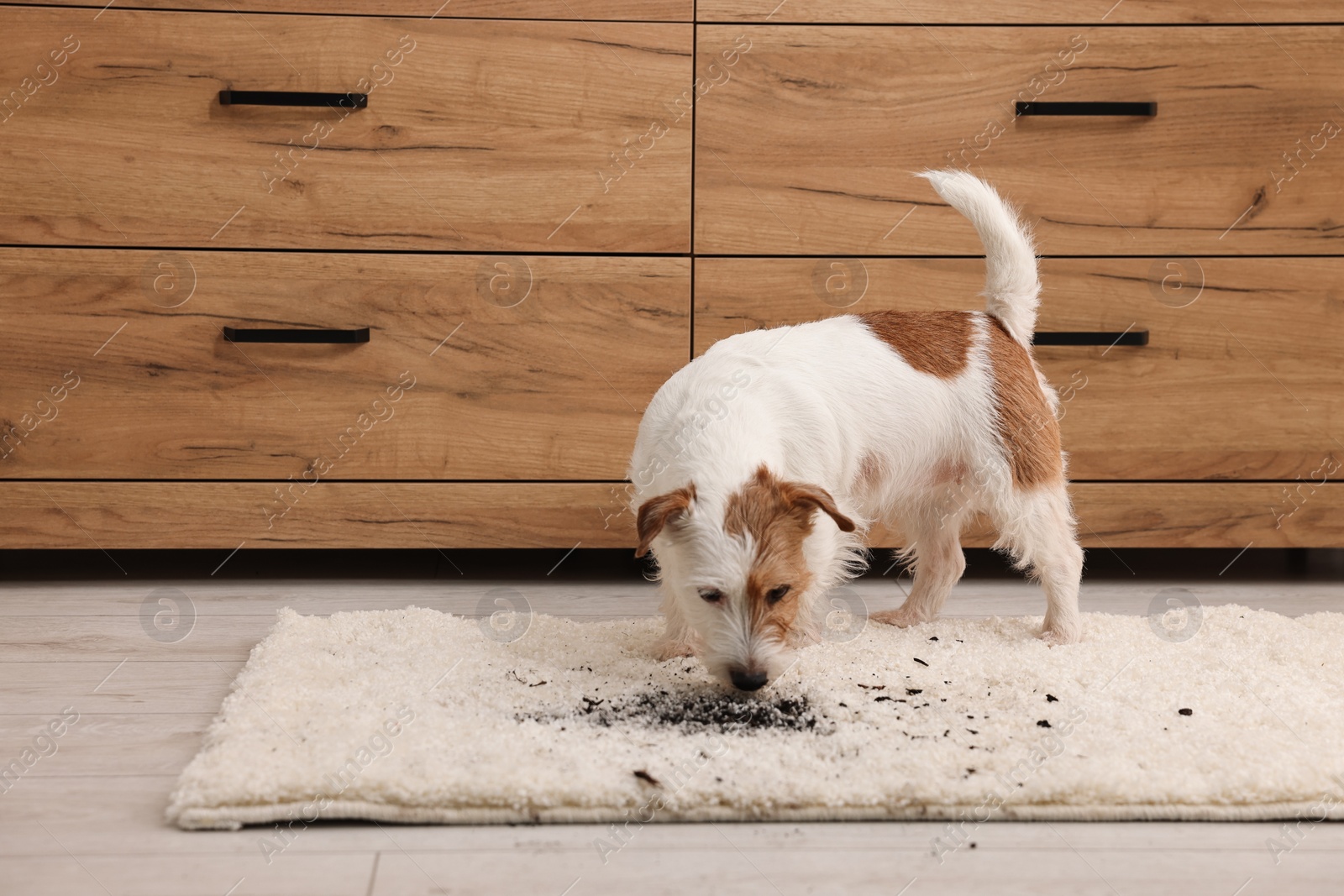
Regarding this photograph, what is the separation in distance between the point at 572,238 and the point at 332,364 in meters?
0.56

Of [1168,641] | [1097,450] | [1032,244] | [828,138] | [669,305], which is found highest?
[828,138]

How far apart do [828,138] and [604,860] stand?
1.54 meters

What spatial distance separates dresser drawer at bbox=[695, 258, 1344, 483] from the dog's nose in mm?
927

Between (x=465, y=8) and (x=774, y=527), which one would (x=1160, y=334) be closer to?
(x=774, y=527)

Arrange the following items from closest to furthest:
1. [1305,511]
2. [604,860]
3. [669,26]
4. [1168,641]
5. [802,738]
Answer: [604,860] < [802,738] < [1168,641] < [669,26] < [1305,511]

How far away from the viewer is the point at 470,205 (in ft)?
7.23

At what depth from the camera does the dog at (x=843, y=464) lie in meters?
1.52

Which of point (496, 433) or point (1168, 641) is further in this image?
point (496, 433)

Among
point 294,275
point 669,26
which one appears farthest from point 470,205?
point 669,26

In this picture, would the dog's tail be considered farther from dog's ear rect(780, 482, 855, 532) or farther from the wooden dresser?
dog's ear rect(780, 482, 855, 532)

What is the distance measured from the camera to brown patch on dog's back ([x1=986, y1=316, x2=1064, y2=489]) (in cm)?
190

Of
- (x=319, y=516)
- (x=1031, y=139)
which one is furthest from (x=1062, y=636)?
(x=319, y=516)

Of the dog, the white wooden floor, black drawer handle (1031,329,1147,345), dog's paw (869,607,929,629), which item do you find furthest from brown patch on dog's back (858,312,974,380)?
the white wooden floor

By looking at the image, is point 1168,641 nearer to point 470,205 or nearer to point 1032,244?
point 1032,244
